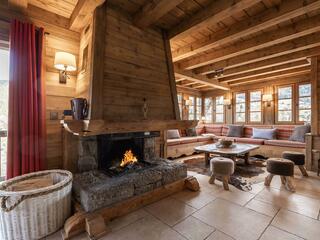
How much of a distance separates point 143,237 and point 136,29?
2.70 metres

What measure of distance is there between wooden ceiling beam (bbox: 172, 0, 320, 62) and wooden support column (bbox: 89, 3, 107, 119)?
184 centimetres

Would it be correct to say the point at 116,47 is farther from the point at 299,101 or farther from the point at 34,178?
the point at 299,101

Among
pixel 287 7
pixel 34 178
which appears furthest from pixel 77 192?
pixel 287 7

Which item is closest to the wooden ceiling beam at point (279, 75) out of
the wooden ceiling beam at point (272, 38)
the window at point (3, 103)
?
the wooden ceiling beam at point (272, 38)

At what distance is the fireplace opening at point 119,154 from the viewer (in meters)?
2.42

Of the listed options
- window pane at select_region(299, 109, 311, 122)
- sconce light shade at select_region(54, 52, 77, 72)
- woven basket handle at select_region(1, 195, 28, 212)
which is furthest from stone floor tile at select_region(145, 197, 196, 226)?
window pane at select_region(299, 109, 311, 122)

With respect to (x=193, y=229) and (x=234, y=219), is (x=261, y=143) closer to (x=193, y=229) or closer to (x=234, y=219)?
(x=234, y=219)

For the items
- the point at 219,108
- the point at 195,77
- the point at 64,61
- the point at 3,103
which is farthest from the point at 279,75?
the point at 3,103

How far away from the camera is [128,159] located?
2.66 meters

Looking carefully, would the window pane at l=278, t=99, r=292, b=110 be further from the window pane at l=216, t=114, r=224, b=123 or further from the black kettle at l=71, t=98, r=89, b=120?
the black kettle at l=71, t=98, r=89, b=120

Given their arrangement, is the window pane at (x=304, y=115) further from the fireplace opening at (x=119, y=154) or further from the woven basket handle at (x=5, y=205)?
the woven basket handle at (x=5, y=205)

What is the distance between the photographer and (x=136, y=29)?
257 centimetres

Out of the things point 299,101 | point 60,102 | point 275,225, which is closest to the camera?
point 275,225

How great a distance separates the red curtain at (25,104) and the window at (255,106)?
639cm
